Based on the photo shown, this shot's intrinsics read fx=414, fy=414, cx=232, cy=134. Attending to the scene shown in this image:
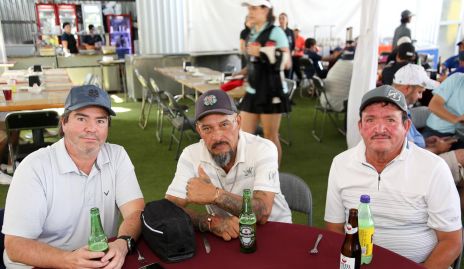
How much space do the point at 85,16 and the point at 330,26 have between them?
8.74 meters

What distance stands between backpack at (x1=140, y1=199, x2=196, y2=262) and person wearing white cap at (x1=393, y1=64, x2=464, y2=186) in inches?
73.6

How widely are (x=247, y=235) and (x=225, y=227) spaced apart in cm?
15

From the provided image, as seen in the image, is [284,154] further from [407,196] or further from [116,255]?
[116,255]

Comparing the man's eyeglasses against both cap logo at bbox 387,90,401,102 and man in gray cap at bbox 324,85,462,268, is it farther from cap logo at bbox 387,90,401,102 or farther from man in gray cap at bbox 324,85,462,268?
cap logo at bbox 387,90,401,102

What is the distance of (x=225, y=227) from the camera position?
1.60 metres

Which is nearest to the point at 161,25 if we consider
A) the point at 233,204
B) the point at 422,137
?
the point at 422,137

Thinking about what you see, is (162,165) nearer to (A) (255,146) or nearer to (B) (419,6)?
(A) (255,146)

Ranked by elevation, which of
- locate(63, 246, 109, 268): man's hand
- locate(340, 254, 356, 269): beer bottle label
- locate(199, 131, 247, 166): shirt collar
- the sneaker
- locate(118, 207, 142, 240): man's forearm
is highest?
locate(199, 131, 247, 166): shirt collar

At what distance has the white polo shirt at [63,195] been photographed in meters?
1.62

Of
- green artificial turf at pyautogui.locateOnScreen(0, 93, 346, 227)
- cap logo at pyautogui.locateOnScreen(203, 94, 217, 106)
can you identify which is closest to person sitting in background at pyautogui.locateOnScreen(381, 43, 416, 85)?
green artificial turf at pyautogui.locateOnScreen(0, 93, 346, 227)

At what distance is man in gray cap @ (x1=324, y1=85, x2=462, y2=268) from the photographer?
1701 millimetres

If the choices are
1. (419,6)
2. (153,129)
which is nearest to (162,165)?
(153,129)

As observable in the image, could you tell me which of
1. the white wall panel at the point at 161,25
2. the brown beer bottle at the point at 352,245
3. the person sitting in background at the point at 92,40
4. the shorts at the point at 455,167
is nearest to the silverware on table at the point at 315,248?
Answer: the brown beer bottle at the point at 352,245

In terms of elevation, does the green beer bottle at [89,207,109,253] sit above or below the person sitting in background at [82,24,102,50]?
below
